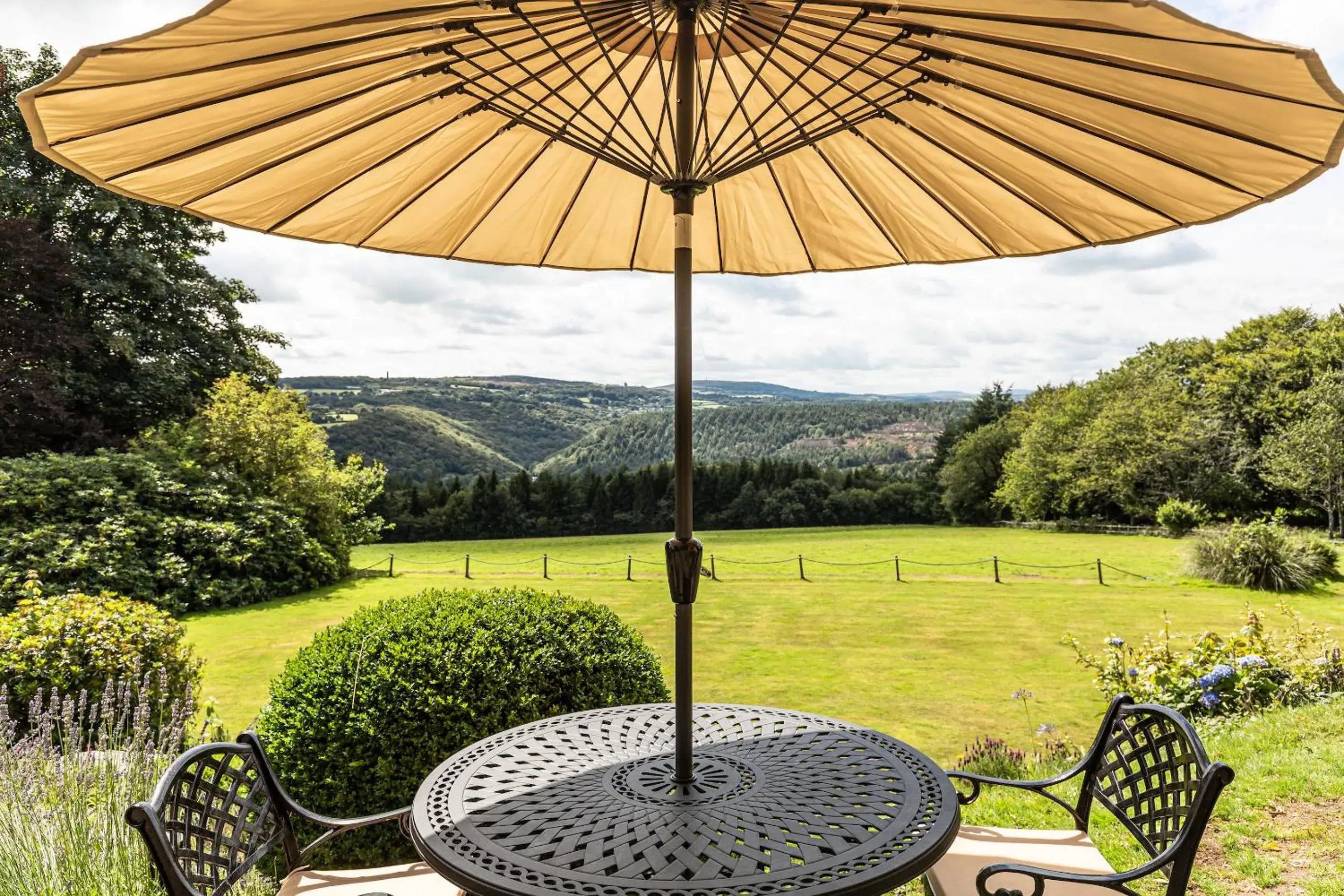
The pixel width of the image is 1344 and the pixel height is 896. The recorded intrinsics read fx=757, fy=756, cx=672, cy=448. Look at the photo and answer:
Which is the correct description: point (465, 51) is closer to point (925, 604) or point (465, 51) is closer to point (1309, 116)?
point (1309, 116)

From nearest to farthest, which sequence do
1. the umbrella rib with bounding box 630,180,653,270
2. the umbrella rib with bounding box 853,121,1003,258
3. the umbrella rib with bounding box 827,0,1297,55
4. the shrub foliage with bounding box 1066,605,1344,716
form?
the umbrella rib with bounding box 827,0,1297,55
the umbrella rib with bounding box 853,121,1003,258
the umbrella rib with bounding box 630,180,653,270
the shrub foliage with bounding box 1066,605,1344,716

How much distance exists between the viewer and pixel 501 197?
215 centimetres

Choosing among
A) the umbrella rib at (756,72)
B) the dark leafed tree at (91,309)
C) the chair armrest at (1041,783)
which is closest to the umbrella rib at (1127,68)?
the umbrella rib at (756,72)

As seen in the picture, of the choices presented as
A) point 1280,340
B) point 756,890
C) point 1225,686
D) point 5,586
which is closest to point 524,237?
point 756,890

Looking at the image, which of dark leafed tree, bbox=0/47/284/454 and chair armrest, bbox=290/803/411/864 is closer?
chair armrest, bbox=290/803/411/864

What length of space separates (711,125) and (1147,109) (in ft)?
3.85

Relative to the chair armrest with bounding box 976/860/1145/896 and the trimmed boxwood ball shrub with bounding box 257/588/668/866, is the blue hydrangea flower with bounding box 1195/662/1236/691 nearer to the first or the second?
the trimmed boxwood ball shrub with bounding box 257/588/668/866

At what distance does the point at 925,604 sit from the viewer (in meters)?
13.0

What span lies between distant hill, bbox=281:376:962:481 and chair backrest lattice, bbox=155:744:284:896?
27412 millimetres

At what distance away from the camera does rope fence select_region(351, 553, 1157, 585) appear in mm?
16328

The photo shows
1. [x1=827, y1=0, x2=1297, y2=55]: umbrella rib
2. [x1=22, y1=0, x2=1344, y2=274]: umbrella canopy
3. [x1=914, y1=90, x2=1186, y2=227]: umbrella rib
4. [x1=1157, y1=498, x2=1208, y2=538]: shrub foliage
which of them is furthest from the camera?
[x1=1157, y1=498, x2=1208, y2=538]: shrub foliage

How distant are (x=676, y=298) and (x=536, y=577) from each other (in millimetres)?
15194

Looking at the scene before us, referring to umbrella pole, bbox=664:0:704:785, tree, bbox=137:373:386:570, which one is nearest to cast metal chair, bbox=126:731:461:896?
umbrella pole, bbox=664:0:704:785

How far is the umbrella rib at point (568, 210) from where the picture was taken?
221cm
